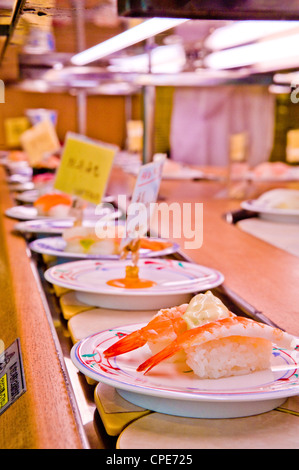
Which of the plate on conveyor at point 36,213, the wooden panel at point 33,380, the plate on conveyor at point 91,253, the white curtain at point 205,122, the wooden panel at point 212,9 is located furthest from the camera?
the white curtain at point 205,122

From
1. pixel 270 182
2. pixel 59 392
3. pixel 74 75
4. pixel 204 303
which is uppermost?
pixel 74 75

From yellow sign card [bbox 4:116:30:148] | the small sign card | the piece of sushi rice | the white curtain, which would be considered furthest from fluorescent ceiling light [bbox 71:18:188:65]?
the white curtain

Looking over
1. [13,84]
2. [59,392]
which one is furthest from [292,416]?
[13,84]

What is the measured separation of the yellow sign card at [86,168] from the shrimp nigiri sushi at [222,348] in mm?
1272

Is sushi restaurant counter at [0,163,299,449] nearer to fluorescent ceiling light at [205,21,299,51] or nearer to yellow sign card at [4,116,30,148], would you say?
fluorescent ceiling light at [205,21,299,51]

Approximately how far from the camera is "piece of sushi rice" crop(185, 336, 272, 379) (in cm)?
87

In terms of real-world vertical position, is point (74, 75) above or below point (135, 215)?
above

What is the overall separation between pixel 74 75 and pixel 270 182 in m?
1.47

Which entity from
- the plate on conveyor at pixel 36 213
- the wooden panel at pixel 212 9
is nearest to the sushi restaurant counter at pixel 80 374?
the plate on conveyor at pixel 36 213

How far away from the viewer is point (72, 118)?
6.70 metres

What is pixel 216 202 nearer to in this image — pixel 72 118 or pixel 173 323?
pixel 173 323

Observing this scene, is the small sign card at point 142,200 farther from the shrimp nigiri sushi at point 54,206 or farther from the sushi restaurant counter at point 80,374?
the shrimp nigiri sushi at point 54,206

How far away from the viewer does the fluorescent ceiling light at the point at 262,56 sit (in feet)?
6.61
